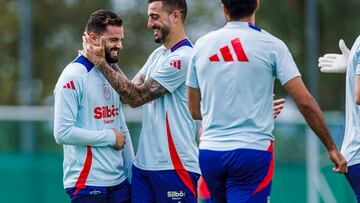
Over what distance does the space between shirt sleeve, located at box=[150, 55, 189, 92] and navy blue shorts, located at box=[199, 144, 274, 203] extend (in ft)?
3.52

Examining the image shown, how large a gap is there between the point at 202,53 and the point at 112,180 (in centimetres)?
145

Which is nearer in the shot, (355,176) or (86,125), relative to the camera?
(355,176)

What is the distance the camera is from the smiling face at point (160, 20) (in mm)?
8336

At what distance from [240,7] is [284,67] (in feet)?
1.67

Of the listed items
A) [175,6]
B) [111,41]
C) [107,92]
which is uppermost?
[175,6]

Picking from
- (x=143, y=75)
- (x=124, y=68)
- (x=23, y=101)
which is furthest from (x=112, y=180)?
(x=124, y=68)

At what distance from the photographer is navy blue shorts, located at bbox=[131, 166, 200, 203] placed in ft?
27.2

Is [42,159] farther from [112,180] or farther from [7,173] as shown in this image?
[112,180]

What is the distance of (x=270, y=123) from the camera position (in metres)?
7.28

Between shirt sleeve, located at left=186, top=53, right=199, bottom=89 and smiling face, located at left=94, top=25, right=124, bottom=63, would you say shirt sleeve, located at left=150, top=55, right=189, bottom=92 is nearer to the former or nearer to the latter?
smiling face, located at left=94, top=25, right=124, bottom=63

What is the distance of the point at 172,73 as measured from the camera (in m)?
8.29

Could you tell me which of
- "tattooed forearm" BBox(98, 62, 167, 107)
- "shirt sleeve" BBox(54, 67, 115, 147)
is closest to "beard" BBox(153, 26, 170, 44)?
"tattooed forearm" BBox(98, 62, 167, 107)

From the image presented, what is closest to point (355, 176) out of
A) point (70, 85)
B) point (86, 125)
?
point (86, 125)

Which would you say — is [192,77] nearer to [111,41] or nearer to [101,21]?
[111,41]
